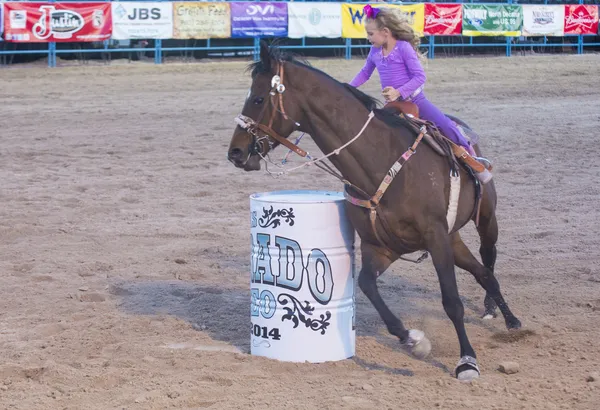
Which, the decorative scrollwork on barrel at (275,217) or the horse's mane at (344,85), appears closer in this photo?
the horse's mane at (344,85)

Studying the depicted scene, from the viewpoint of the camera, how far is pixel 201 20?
966 inches

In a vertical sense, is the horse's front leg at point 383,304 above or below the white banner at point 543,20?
below

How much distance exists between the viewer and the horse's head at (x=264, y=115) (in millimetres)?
5496

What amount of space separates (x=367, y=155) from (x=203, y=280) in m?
2.67

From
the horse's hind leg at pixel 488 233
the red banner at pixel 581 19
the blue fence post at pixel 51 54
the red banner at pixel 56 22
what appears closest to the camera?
the horse's hind leg at pixel 488 233

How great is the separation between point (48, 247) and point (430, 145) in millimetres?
4171

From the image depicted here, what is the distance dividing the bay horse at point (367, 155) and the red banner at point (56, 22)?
1761cm

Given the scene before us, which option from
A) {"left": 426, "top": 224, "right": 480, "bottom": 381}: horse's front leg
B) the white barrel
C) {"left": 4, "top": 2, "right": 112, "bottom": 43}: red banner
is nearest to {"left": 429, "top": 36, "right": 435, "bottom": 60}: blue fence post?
{"left": 4, "top": 2, "right": 112, "bottom": 43}: red banner

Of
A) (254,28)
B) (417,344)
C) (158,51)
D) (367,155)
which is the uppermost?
(254,28)

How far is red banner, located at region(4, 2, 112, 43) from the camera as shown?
21906mm

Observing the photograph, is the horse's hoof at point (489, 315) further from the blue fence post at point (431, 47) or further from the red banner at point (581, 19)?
the red banner at point (581, 19)

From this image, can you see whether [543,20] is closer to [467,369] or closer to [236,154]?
[467,369]

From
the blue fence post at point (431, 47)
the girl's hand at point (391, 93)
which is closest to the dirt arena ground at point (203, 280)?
the girl's hand at point (391, 93)

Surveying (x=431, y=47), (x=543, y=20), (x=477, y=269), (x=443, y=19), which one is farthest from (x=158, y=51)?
(x=477, y=269)
